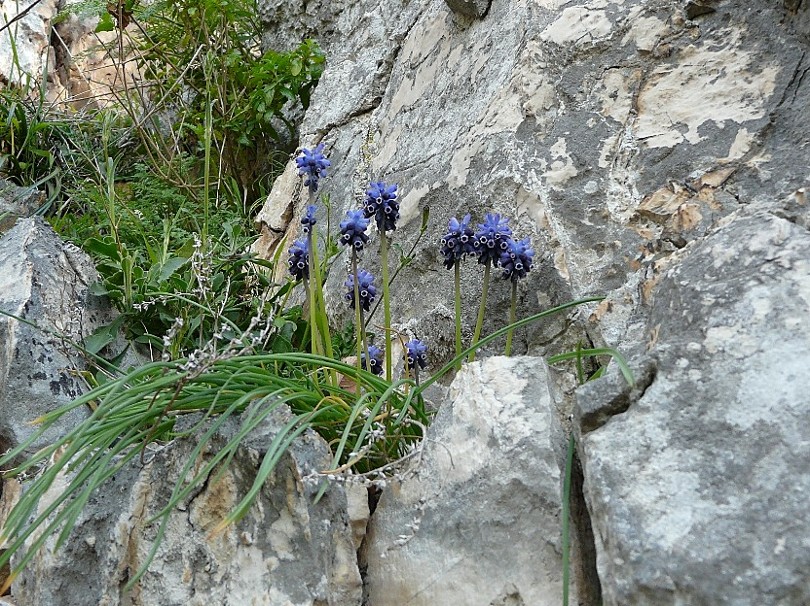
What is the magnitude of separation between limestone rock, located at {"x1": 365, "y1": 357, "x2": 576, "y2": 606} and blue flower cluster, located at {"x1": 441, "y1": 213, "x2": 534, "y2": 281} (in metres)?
0.34

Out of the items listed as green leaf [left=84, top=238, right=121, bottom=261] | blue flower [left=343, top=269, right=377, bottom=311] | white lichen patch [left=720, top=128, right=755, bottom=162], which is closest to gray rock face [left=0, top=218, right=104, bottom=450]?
green leaf [left=84, top=238, right=121, bottom=261]

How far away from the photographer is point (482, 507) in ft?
5.52

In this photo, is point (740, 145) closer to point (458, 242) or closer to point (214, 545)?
point (458, 242)

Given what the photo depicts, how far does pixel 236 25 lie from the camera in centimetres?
502

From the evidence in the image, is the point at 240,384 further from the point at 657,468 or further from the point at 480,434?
the point at 657,468

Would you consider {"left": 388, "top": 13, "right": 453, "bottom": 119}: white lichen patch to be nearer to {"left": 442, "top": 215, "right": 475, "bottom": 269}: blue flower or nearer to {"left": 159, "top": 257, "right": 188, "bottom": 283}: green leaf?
{"left": 159, "top": 257, "right": 188, "bottom": 283}: green leaf

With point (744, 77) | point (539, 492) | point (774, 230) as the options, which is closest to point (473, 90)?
point (744, 77)

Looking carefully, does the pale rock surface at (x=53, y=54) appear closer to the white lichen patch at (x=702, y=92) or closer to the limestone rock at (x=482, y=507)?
the white lichen patch at (x=702, y=92)

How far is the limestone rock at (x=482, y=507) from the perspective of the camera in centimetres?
163

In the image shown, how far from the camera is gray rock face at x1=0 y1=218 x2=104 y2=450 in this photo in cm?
246

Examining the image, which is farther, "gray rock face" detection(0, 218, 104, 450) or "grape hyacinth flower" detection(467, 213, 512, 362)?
"gray rock face" detection(0, 218, 104, 450)

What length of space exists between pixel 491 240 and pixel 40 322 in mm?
1447

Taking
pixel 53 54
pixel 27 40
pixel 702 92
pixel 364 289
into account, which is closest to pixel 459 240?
pixel 364 289

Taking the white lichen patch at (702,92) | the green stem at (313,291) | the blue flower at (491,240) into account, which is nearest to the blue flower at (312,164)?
the green stem at (313,291)
